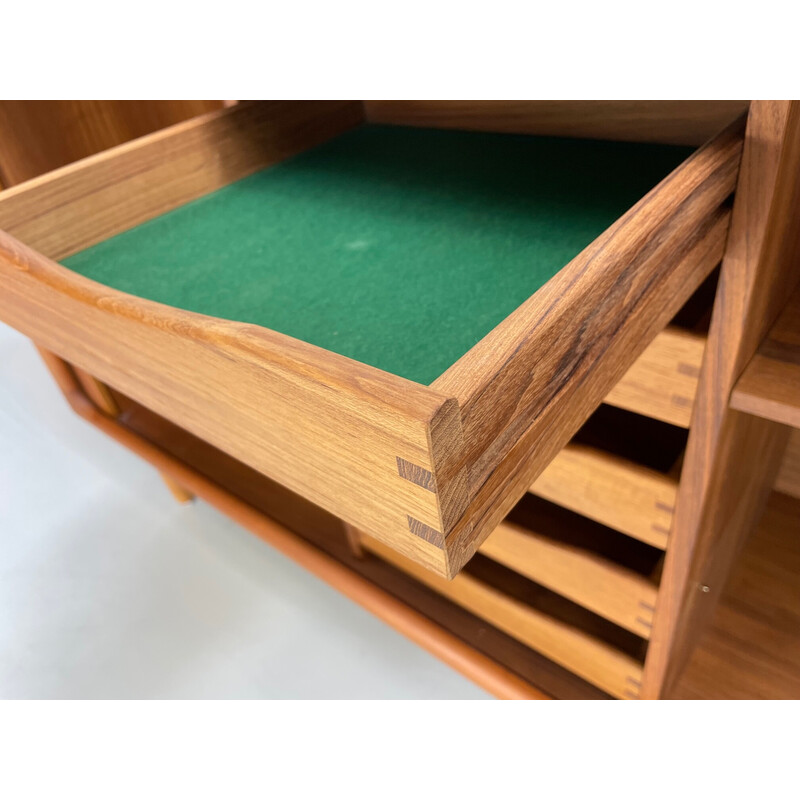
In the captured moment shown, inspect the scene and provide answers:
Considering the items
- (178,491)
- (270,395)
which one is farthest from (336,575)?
(270,395)

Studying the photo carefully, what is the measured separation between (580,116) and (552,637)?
22.6 inches

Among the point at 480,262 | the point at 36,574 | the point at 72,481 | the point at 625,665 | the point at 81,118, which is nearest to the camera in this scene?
the point at 480,262

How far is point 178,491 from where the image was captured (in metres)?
1.25

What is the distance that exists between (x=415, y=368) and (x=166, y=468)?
0.92 metres

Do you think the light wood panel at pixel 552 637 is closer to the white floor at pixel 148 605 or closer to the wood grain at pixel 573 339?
the white floor at pixel 148 605

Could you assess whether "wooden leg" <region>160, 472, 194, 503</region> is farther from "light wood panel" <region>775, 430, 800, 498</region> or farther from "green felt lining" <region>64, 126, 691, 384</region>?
"light wood panel" <region>775, 430, 800, 498</region>

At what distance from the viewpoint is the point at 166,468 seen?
118 cm

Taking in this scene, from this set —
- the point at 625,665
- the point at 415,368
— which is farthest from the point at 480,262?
the point at 625,665

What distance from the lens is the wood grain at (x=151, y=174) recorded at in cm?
57

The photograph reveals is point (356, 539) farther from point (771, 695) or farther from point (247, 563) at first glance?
point (771, 695)

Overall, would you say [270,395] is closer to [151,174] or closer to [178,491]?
[151,174]

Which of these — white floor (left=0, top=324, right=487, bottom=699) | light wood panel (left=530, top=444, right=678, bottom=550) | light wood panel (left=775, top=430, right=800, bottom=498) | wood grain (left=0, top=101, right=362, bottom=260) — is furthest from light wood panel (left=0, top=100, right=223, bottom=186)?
light wood panel (left=775, top=430, right=800, bottom=498)

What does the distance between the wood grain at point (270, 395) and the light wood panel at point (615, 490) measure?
0.34 m

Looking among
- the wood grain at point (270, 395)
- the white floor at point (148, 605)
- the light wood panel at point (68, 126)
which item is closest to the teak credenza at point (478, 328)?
the wood grain at point (270, 395)
